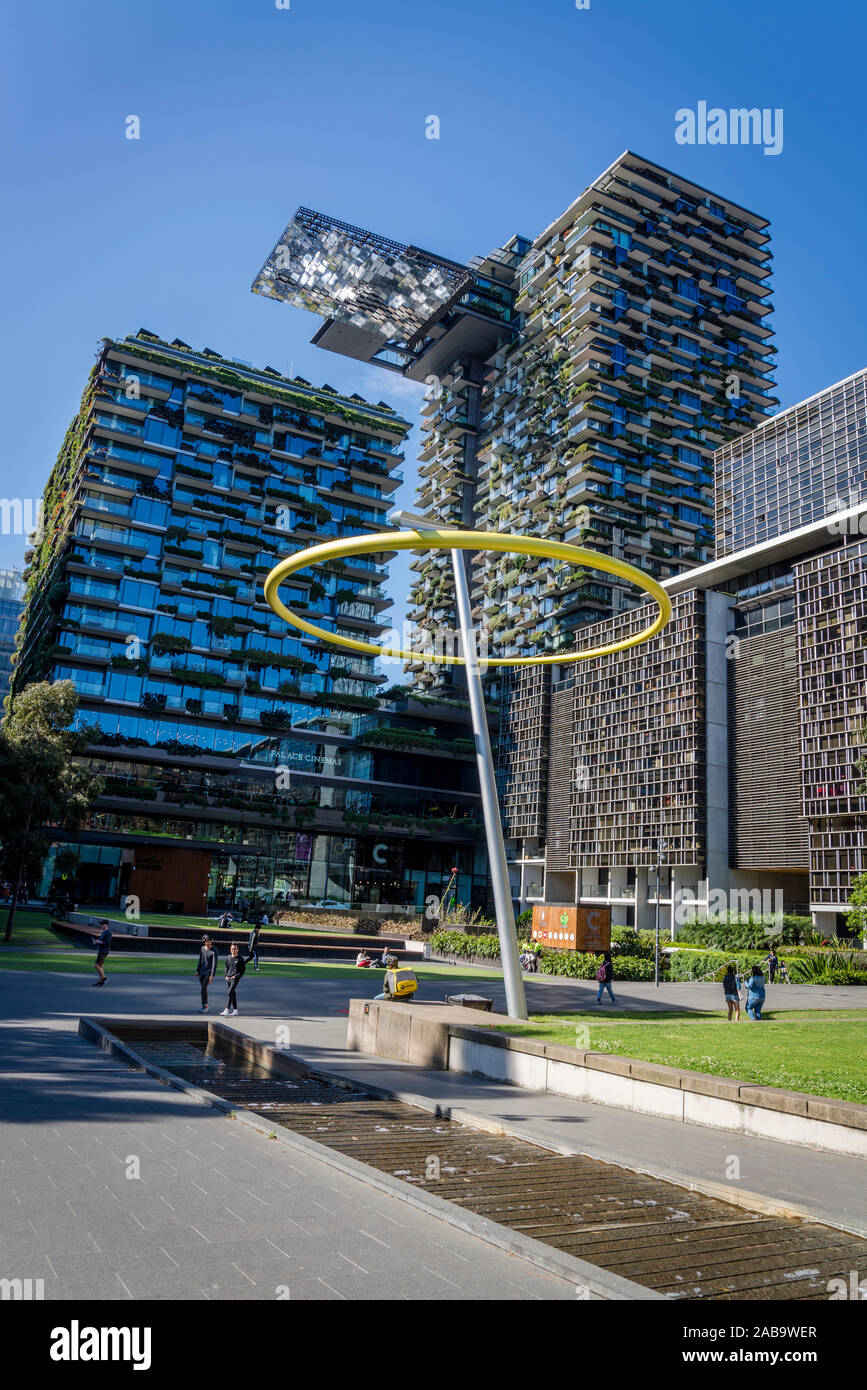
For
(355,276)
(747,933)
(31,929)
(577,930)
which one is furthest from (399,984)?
(355,276)

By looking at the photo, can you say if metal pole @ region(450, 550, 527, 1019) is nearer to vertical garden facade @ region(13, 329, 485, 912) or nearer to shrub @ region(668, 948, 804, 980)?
shrub @ region(668, 948, 804, 980)

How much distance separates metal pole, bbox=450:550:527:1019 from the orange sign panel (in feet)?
69.1

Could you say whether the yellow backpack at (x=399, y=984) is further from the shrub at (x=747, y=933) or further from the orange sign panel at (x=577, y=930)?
the shrub at (x=747, y=933)

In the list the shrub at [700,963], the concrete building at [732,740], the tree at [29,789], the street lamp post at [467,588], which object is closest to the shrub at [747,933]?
the concrete building at [732,740]

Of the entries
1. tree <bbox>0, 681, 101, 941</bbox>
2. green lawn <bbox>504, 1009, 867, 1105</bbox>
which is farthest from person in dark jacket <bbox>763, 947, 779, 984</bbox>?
tree <bbox>0, 681, 101, 941</bbox>

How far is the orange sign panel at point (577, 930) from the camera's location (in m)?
38.0

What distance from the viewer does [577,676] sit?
7294 centimetres

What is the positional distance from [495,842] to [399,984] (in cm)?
521

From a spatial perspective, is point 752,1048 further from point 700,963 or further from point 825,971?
point 700,963

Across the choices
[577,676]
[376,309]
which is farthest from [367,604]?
[376,309]

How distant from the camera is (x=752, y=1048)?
514 inches

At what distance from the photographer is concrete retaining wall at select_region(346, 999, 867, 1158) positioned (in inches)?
343

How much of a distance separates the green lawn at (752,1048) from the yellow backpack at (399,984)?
228 inches
